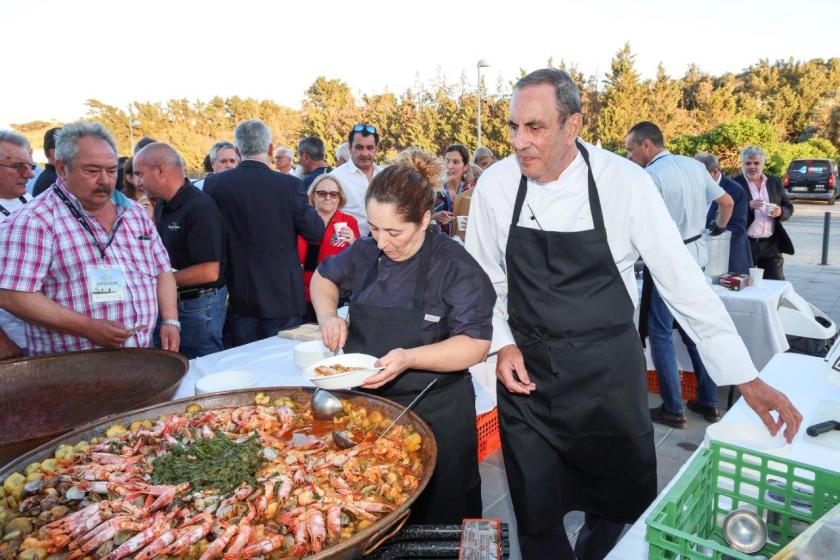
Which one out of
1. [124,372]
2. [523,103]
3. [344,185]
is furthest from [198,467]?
[344,185]

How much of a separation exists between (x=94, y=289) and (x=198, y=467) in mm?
1278

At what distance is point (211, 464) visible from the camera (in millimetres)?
1366

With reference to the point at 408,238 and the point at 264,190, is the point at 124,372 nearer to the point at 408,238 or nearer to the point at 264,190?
the point at 408,238

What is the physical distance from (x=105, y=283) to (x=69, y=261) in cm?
16

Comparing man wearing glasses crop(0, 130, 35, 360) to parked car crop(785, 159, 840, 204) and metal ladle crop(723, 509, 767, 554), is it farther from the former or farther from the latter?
parked car crop(785, 159, 840, 204)

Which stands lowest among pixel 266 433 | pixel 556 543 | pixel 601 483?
pixel 556 543

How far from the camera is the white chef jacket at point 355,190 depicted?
4895 millimetres

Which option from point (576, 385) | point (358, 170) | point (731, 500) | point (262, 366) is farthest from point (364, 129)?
point (731, 500)

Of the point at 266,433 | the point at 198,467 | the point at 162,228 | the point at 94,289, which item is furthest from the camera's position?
the point at 162,228

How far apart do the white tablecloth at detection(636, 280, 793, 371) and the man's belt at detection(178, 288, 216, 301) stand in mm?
3411

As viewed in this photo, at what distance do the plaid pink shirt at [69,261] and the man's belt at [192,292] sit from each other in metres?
0.73

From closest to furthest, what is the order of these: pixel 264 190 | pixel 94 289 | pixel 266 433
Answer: pixel 266 433 < pixel 94 289 < pixel 264 190

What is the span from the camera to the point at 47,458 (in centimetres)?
136

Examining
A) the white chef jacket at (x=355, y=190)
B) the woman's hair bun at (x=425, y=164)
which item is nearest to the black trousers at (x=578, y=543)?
the woman's hair bun at (x=425, y=164)
